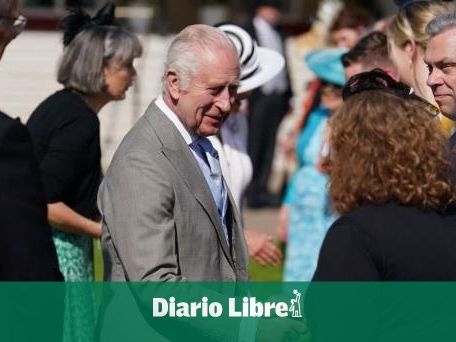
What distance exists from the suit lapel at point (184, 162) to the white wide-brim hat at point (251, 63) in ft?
5.87

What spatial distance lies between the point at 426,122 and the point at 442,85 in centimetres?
88

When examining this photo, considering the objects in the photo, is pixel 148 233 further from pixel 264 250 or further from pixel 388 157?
pixel 264 250

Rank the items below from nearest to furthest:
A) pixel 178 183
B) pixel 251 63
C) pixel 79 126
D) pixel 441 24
→ pixel 178 183 < pixel 441 24 < pixel 79 126 < pixel 251 63

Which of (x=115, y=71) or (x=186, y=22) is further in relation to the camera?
(x=186, y=22)

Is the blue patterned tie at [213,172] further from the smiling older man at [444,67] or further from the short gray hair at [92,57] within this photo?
the short gray hair at [92,57]

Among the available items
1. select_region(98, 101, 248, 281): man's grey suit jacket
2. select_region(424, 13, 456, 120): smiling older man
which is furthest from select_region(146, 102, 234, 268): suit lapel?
select_region(424, 13, 456, 120): smiling older man

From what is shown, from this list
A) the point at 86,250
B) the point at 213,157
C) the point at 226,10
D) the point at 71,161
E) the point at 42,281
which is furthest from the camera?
A: the point at 226,10

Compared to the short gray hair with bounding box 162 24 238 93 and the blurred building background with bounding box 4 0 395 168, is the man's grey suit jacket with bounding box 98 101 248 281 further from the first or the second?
the blurred building background with bounding box 4 0 395 168

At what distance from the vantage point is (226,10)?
68.7 feet

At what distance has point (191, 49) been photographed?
4.32 m

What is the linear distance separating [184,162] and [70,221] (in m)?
1.35

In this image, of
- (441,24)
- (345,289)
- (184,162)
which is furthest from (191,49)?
(345,289)

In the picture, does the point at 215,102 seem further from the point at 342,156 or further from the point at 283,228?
the point at 283,228

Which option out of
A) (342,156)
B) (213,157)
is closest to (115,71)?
(213,157)
